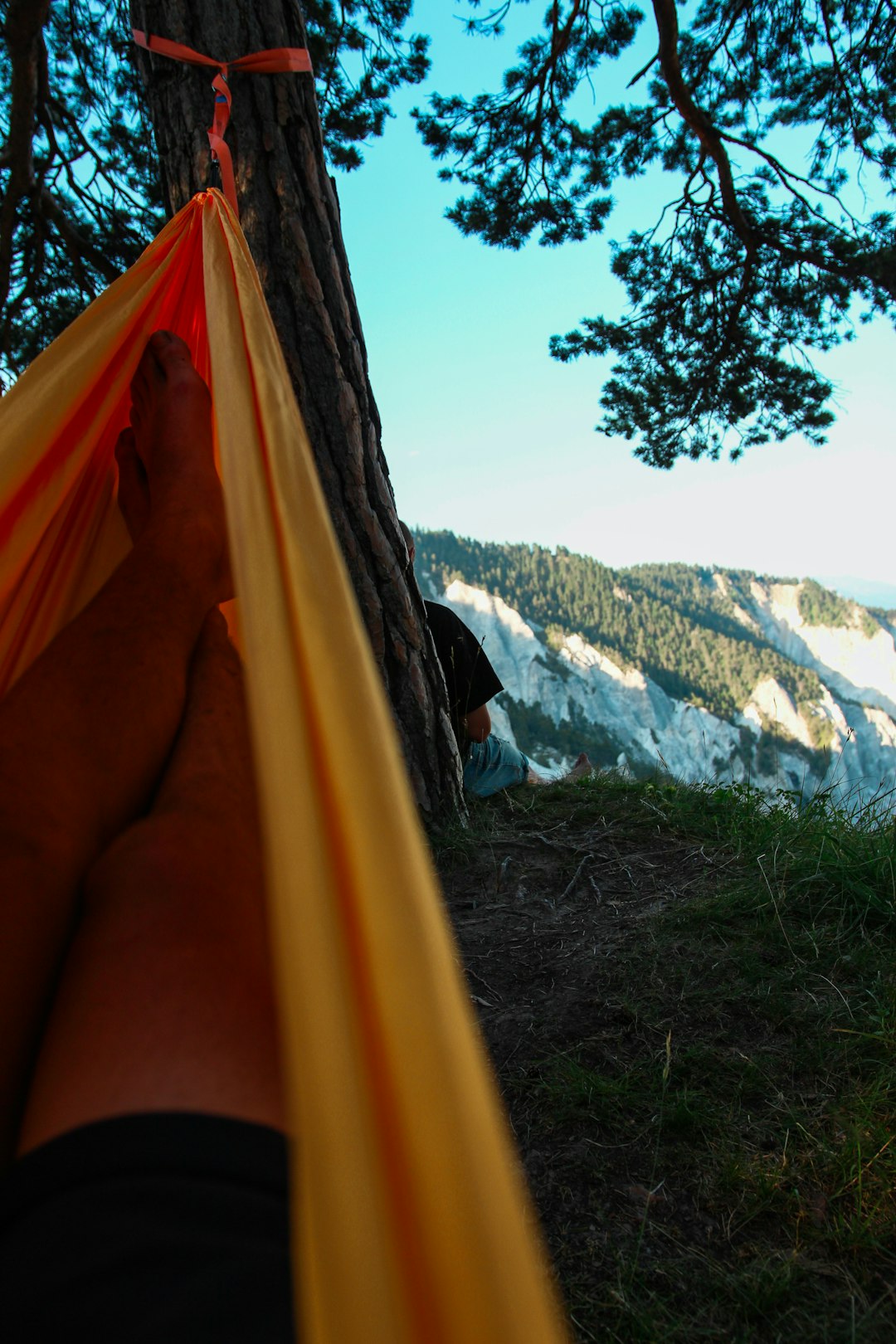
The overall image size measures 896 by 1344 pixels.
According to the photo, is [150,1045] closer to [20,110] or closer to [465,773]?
[465,773]

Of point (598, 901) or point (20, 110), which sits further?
point (20, 110)

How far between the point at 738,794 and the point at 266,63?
6.01ft

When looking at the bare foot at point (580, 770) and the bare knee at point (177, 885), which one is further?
the bare foot at point (580, 770)

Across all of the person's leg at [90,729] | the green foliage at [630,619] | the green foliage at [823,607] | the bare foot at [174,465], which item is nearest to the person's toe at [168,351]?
the bare foot at [174,465]

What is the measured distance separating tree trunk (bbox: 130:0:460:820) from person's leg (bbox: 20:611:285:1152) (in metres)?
1.14

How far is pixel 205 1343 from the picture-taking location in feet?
1.13

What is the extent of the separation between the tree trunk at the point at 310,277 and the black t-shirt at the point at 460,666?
0.29m

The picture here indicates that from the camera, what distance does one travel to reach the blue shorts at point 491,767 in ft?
7.05

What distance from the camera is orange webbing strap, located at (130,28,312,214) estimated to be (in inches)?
61.6

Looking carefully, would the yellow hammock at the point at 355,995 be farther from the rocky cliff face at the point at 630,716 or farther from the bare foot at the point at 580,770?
the rocky cliff face at the point at 630,716

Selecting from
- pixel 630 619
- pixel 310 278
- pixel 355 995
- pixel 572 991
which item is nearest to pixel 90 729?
pixel 355 995

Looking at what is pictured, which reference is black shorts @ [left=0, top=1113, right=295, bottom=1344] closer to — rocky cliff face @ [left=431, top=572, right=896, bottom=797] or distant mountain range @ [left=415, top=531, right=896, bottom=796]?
rocky cliff face @ [left=431, top=572, right=896, bottom=797]

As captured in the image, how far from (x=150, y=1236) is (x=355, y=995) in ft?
0.46

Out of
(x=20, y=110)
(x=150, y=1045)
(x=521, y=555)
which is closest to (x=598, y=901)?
(x=150, y=1045)
